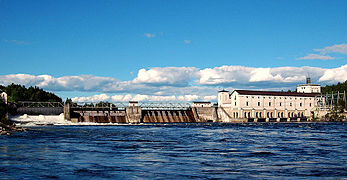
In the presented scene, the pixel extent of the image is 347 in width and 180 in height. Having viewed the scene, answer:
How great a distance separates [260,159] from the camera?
23469mm

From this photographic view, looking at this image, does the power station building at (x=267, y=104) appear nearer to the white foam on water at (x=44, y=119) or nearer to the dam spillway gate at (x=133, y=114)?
the dam spillway gate at (x=133, y=114)

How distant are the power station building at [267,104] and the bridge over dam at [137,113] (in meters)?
2.30

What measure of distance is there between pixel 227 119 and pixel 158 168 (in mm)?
98894

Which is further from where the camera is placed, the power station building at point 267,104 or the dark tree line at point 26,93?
the dark tree line at point 26,93

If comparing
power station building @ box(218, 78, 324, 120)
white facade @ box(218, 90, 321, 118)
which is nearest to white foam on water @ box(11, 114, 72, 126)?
power station building @ box(218, 78, 324, 120)

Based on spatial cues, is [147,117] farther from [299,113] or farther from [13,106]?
[299,113]

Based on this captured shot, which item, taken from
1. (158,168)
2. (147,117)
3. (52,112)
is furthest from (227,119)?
(158,168)

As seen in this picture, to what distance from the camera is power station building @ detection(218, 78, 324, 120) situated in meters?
117

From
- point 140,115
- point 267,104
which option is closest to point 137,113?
point 140,115

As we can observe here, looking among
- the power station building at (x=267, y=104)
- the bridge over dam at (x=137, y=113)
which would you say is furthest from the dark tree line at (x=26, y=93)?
the power station building at (x=267, y=104)

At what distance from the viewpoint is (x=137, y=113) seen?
104062mm

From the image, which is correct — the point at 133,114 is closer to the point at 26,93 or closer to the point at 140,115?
the point at 140,115

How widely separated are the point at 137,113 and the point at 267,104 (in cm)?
4315

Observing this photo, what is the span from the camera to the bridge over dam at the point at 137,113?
96812 mm
